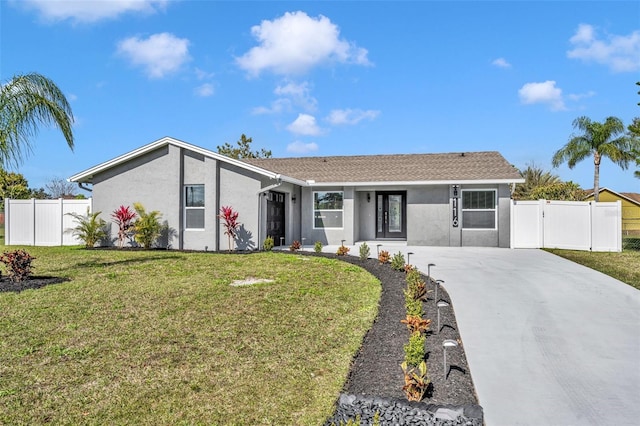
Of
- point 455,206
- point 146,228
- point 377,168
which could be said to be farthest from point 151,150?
point 455,206

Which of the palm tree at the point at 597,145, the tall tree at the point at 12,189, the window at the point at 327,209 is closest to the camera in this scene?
the window at the point at 327,209

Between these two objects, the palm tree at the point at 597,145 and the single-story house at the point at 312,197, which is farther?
the palm tree at the point at 597,145

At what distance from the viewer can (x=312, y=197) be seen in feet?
57.4

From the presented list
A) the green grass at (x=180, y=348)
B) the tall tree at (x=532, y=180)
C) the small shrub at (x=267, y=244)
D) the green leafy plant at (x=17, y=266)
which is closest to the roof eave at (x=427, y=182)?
the small shrub at (x=267, y=244)

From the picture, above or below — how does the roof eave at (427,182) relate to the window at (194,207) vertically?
above

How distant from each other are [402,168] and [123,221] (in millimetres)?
11333

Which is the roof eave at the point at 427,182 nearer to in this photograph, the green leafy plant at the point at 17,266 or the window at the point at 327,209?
the window at the point at 327,209

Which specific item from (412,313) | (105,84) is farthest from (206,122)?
(412,313)

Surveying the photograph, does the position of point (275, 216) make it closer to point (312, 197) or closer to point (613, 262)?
point (312, 197)

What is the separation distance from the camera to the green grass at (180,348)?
3480mm

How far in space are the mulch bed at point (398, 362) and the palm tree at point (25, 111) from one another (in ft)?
28.6

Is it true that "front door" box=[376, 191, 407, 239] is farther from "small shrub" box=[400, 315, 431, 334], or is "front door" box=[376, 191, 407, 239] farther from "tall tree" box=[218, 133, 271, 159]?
"tall tree" box=[218, 133, 271, 159]

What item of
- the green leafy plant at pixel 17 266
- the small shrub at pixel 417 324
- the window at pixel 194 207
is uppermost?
the window at pixel 194 207

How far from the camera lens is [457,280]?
338 inches
